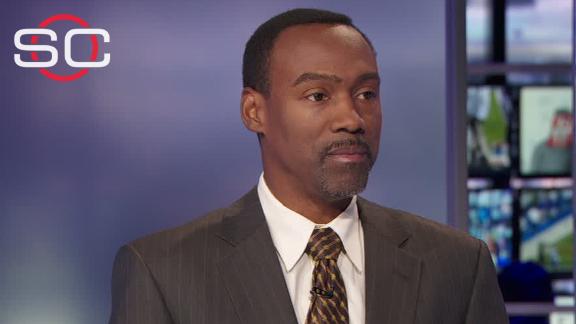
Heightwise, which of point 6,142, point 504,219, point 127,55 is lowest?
point 504,219

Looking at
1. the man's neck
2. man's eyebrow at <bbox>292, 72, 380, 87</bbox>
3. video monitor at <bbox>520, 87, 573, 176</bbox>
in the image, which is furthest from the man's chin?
video monitor at <bbox>520, 87, 573, 176</bbox>

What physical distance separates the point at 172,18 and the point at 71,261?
2.79ft

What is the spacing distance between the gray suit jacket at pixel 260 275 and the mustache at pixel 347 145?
0.24m

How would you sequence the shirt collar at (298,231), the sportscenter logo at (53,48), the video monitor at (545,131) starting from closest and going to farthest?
1. the shirt collar at (298,231)
2. the sportscenter logo at (53,48)
3. the video monitor at (545,131)

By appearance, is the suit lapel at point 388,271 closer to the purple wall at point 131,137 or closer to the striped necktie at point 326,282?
the striped necktie at point 326,282

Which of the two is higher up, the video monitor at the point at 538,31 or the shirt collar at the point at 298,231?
the video monitor at the point at 538,31

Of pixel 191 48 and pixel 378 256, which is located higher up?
pixel 191 48

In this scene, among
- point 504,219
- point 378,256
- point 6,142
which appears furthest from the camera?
point 504,219

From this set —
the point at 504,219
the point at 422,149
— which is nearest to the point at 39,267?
the point at 422,149

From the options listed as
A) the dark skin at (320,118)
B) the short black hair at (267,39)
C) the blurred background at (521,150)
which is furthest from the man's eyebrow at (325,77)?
the blurred background at (521,150)

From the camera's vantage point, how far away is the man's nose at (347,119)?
2061 mm

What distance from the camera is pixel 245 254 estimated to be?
2.19 meters

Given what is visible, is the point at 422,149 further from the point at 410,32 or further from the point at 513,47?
the point at 513,47

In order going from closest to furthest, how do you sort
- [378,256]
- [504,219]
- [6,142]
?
[378,256] < [6,142] < [504,219]
